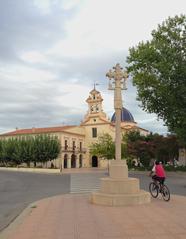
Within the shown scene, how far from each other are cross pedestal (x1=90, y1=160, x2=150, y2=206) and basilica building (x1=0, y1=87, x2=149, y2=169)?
58.8m

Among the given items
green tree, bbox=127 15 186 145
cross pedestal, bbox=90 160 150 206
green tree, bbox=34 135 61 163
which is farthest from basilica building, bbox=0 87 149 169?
cross pedestal, bbox=90 160 150 206

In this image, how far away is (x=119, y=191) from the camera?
14109 mm

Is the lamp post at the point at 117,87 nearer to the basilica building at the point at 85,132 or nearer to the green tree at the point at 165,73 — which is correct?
the green tree at the point at 165,73

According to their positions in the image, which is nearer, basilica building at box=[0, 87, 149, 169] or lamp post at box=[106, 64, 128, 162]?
lamp post at box=[106, 64, 128, 162]

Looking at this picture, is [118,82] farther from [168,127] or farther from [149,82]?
[168,127]

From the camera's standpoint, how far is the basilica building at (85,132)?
249ft

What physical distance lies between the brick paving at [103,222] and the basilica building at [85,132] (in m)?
60.7

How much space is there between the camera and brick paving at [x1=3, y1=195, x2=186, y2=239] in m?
8.51

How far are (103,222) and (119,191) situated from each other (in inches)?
164

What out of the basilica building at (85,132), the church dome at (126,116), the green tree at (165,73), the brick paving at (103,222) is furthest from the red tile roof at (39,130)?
the brick paving at (103,222)

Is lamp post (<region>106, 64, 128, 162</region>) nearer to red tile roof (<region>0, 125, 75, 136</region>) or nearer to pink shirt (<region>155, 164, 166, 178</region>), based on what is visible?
pink shirt (<region>155, 164, 166, 178</region>)

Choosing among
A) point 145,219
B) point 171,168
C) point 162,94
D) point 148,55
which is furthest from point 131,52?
point 145,219

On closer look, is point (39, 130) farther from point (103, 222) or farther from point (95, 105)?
point (103, 222)

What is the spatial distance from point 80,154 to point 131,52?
47242 millimetres
